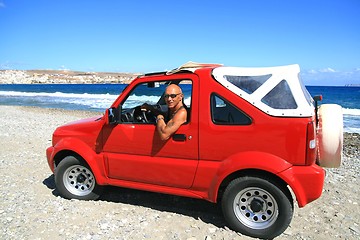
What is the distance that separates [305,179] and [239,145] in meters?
0.80

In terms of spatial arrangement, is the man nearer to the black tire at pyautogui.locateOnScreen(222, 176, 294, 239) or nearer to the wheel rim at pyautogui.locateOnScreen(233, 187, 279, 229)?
the black tire at pyautogui.locateOnScreen(222, 176, 294, 239)

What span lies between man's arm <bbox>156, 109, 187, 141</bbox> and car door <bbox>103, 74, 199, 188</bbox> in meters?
0.07

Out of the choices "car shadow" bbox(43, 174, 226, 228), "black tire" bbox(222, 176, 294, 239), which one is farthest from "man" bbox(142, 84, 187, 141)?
"car shadow" bbox(43, 174, 226, 228)

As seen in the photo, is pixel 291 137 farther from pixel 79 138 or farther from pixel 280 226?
pixel 79 138

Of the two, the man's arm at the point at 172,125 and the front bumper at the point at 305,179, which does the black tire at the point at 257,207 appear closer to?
the front bumper at the point at 305,179

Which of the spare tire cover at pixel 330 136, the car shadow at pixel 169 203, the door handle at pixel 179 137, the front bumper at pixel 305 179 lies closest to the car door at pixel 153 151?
the door handle at pixel 179 137

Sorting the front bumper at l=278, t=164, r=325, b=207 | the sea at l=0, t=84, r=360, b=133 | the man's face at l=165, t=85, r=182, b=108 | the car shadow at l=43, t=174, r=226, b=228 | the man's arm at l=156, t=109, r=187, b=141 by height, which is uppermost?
the man's face at l=165, t=85, r=182, b=108

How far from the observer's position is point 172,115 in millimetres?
3898

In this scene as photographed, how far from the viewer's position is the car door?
363 centimetres

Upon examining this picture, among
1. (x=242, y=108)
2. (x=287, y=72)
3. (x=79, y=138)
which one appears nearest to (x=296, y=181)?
(x=242, y=108)

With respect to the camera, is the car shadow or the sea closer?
the car shadow

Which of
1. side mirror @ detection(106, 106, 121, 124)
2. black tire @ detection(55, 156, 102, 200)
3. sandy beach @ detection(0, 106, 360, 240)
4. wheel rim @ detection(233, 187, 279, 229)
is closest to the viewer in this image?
wheel rim @ detection(233, 187, 279, 229)

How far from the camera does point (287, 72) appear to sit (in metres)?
3.34

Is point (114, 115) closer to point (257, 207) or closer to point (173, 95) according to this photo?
point (173, 95)
